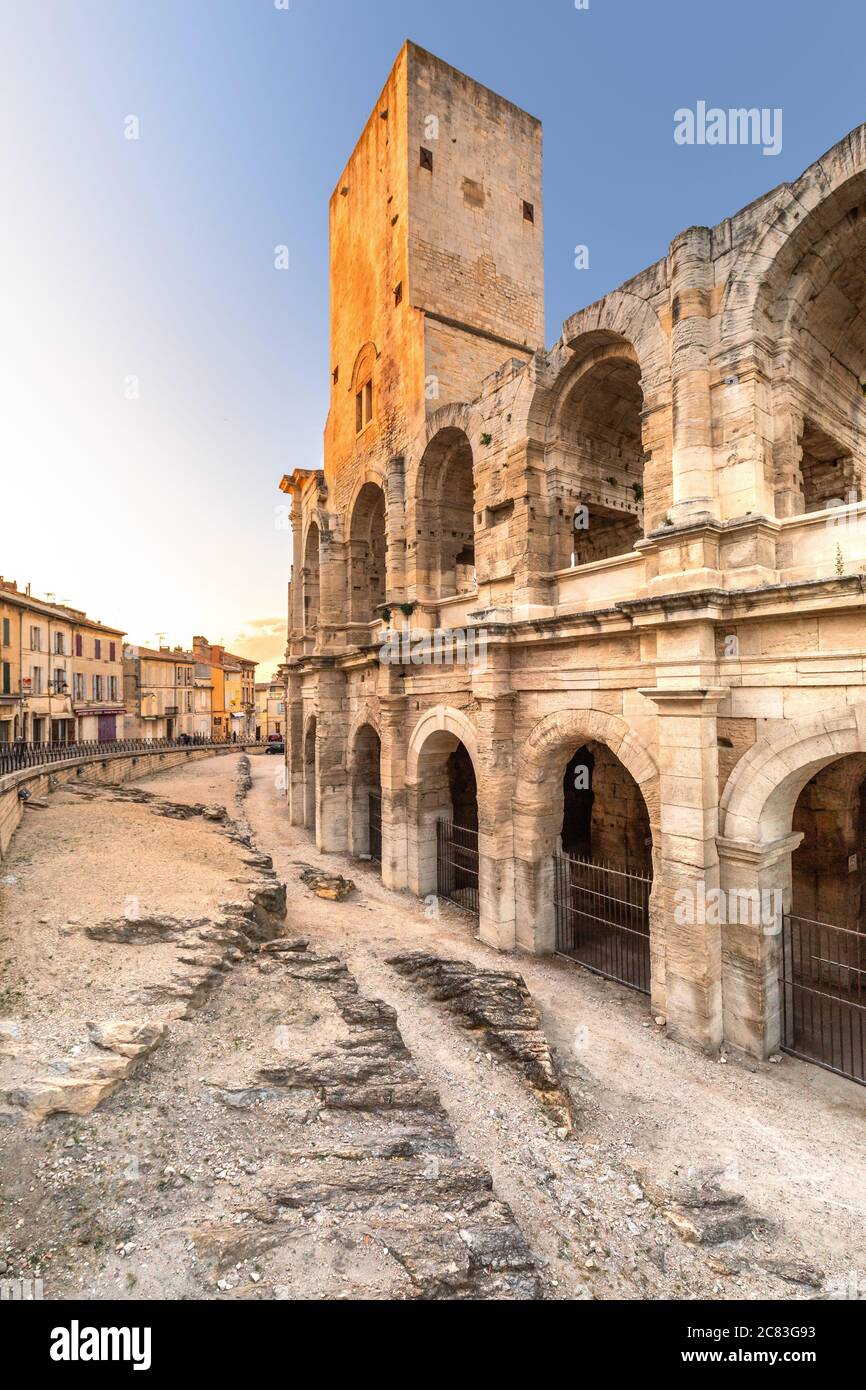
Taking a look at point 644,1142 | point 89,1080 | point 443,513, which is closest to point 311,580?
point 443,513

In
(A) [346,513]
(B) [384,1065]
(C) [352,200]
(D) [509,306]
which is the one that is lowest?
(B) [384,1065]

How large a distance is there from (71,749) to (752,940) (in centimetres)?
3004

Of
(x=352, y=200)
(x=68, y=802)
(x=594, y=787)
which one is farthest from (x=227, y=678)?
(x=594, y=787)

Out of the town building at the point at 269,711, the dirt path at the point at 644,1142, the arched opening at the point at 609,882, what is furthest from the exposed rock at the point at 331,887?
the town building at the point at 269,711

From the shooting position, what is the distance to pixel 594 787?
13797 millimetres

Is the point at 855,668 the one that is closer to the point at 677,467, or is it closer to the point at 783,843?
the point at 783,843

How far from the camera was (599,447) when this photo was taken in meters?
11.8

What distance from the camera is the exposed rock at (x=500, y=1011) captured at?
7.00 m

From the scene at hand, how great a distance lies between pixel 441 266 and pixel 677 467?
1117cm

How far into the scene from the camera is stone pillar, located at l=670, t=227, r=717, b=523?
26.8ft

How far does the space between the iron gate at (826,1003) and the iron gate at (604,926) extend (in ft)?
7.04

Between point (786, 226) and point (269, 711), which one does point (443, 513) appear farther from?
point (269, 711)

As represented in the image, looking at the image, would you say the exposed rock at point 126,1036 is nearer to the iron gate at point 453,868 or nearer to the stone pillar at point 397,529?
the iron gate at point 453,868

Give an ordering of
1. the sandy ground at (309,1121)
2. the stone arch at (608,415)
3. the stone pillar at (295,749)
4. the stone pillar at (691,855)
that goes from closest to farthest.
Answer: the sandy ground at (309,1121) → the stone pillar at (691,855) → the stone arch at (608,415) → the stone pillar at (295,749)
